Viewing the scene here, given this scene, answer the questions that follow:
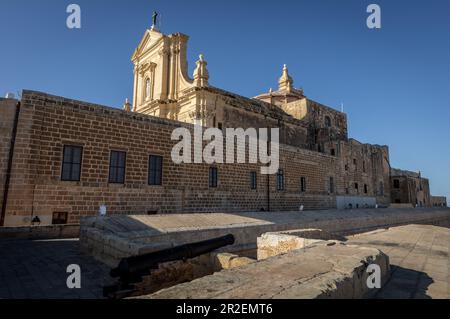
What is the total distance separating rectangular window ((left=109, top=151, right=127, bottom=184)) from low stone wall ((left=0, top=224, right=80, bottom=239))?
229 cm

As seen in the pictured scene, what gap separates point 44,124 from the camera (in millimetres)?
9844

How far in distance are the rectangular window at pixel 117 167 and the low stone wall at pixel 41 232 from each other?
2.29 meters

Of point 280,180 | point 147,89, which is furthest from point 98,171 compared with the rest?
point 147,89

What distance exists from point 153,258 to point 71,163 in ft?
25.3

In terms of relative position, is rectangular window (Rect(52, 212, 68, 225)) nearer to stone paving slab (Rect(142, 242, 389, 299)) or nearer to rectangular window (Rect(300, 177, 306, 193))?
stone paving slab (Rect(142, 242, 389, 299))

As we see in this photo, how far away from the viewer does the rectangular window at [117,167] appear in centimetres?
1118

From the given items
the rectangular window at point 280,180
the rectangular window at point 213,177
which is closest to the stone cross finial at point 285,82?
the rectangular window at point 280,180

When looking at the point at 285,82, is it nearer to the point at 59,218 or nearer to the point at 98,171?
the point at 98,171

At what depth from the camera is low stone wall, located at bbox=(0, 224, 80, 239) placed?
27.9ft

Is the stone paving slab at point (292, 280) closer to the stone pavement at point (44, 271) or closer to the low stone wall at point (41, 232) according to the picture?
the stone pavement at point (44, 271)

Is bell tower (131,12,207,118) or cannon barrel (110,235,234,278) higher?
bell tower (131,12,207,118)

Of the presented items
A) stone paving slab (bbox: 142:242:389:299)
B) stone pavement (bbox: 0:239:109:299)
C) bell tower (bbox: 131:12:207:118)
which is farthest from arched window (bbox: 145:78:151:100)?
stone paving slab (bbox: 142:242:389:299)

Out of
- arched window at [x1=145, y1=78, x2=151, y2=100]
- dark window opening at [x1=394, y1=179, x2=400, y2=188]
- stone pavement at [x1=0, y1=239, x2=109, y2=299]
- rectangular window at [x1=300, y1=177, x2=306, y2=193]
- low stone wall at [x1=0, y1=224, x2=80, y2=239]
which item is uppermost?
arched window at [x1=145, y1=78, x2=151, y2=100]

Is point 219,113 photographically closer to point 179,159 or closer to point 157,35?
point 179,159
